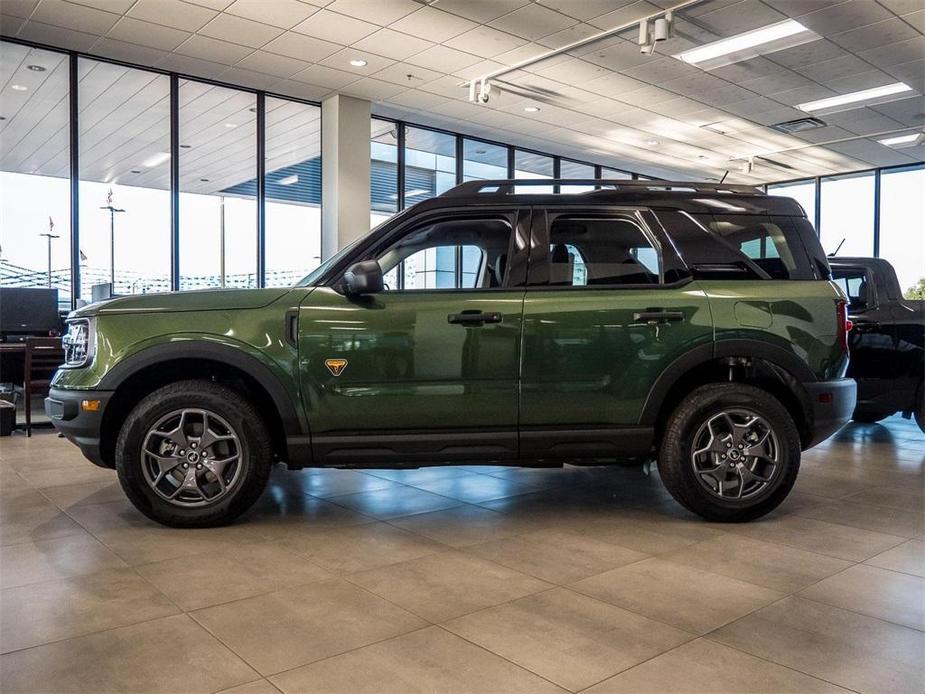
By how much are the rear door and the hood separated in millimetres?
1219

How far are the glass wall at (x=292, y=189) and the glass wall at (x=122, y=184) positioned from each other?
4.54ft

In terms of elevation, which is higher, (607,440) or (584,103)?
(584,103)

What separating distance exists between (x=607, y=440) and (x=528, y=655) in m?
1.47

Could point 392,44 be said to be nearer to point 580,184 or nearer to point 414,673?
point 580,184

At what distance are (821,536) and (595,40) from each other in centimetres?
590

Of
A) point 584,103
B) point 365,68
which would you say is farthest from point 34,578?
point 584,103

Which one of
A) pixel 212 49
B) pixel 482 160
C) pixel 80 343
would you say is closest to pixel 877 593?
pixel 80 343

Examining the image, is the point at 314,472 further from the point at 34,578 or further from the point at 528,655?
the point at 528,655

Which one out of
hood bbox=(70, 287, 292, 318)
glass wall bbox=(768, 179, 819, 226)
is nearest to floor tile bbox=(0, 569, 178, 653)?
hood bbox=(70, 287, 292, 318)

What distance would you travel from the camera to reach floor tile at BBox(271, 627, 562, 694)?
1.85 m

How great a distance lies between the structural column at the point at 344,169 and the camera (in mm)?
9695

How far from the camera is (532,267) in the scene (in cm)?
342

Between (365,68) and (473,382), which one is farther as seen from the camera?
(365,68)

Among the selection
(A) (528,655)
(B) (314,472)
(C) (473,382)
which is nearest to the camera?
(A) (528,655)
